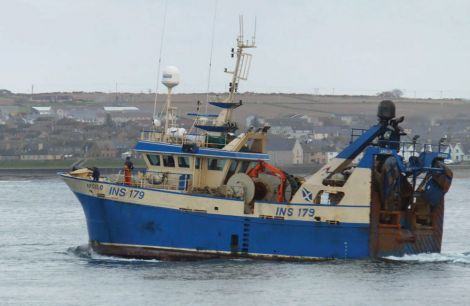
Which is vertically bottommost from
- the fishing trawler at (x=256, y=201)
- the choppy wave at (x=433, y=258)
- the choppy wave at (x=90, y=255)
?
the choppy wave at (x=90, y=255)

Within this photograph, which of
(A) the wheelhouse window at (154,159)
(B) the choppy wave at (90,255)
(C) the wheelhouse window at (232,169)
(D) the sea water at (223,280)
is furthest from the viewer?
(A) the wheelhouse window at (154,159)

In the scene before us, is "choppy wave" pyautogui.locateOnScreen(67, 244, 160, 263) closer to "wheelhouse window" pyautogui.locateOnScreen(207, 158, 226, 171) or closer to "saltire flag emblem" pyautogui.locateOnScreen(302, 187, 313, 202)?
"wheelhouse window" pyautogui.locateOnScreen(207, 158, 226, 171)

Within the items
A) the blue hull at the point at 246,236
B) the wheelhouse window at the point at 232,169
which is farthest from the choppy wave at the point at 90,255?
the wheelhouse window at the point at 232,169

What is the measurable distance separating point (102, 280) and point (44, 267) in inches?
164

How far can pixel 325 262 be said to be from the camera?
41406 mm

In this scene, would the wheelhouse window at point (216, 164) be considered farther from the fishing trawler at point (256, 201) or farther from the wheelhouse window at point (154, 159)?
the wheelhouse window at point (154, 159)

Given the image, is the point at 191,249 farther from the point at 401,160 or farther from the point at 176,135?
the point at 401,160

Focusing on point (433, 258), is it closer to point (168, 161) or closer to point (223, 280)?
point (223, 280)

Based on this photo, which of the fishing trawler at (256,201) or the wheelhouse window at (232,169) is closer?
the fishing trawler at (256,201)

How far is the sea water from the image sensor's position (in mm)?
35406

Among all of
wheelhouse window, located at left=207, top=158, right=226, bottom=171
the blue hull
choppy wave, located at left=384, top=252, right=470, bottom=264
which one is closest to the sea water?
choppy wave, located at left=384, top=252, right=470, bottom=264

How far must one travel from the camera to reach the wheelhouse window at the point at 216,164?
142 ft

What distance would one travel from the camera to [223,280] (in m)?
Answer: 38.0

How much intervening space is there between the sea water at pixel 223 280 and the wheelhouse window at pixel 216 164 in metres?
3.54
